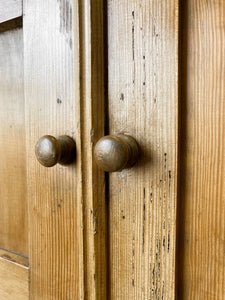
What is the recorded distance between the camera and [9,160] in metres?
0.45

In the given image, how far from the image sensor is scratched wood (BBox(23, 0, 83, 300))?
0.36 meters

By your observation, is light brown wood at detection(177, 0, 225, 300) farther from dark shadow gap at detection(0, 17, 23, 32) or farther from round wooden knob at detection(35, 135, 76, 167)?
dark shadow gap at detection(0, 17, 23, 32)

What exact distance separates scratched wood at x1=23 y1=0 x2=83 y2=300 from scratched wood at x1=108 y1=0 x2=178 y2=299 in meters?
0.05

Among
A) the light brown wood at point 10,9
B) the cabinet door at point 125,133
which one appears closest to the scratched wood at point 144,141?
the cabinet door at point 125,133

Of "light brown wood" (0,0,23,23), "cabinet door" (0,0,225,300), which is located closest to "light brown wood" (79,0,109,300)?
"cabinet door" (0,0,225,300)

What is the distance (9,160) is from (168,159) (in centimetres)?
29

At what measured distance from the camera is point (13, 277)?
0.45m

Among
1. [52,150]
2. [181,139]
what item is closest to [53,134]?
[52,150]

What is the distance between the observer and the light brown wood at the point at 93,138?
1.05ft

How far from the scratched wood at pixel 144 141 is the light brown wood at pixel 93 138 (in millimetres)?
11

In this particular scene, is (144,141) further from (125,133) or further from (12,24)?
(12,24)

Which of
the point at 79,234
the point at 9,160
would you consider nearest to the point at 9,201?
the point at 9,160

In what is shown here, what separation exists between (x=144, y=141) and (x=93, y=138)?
0.06 m

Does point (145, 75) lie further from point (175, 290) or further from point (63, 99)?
point (175, 290)
